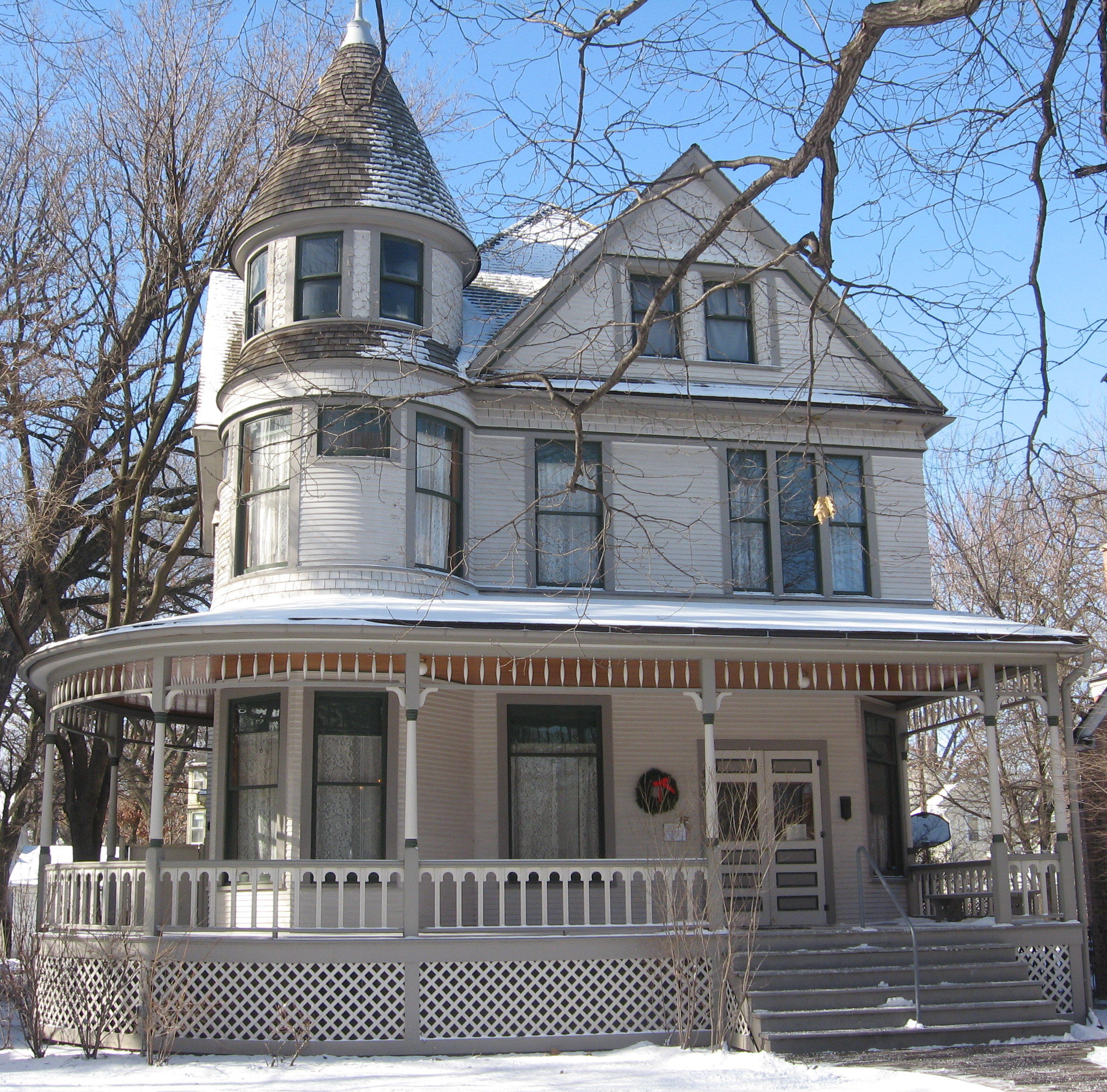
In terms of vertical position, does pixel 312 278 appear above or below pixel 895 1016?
above

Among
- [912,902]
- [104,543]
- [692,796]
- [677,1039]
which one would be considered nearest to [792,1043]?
[677,1039]

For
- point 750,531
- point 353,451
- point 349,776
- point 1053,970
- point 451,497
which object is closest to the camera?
point 1053,970

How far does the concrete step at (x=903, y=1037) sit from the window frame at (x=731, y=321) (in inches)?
345

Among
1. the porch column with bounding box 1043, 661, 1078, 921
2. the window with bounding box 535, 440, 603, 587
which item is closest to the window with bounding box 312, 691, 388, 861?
the window with bounding box 535, 440, 603, 587

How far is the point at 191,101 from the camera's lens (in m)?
22.3

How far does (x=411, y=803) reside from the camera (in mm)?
11875

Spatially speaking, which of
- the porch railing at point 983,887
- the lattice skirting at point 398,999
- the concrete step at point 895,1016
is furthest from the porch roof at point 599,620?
the concrete step at point 895,1016

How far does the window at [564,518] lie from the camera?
1552cm

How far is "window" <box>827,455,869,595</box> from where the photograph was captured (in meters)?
16.4

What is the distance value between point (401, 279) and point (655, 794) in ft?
23.0

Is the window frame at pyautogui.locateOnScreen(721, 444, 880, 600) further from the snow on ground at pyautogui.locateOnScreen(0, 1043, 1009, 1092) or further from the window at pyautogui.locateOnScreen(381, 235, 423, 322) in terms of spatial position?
the snow on ground at pyautogui.locateOnScreen(0, 1043, 1009, 1092)

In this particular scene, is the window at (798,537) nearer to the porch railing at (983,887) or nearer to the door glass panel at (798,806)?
the door glass panel at (798,806)

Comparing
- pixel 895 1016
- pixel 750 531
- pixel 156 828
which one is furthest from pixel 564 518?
pixel 895 1016

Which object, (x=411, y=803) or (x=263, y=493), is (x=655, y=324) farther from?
(x=411, y=803)
